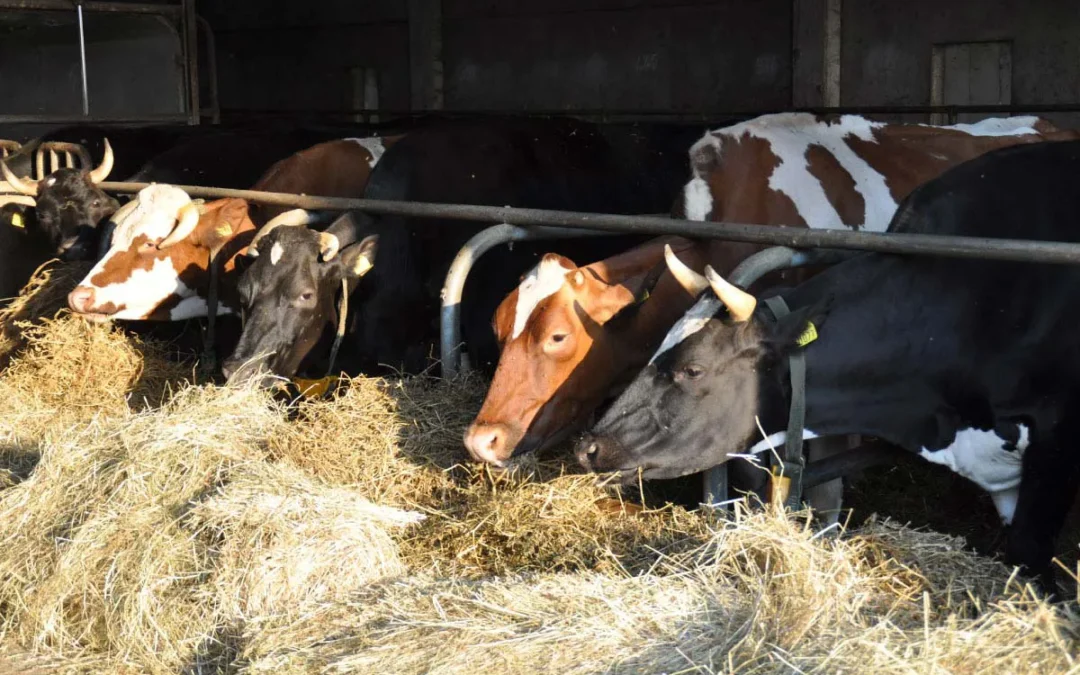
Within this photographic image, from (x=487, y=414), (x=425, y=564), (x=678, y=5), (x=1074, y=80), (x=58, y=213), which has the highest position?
(x=678, y=5)

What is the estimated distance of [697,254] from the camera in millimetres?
5125

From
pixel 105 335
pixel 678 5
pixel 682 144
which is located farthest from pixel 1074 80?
pixel 105 335

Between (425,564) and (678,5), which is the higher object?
(678,5)

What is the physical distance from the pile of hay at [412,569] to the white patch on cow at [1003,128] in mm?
3243

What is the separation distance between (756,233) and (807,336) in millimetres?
403

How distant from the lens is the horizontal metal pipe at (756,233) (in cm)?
351

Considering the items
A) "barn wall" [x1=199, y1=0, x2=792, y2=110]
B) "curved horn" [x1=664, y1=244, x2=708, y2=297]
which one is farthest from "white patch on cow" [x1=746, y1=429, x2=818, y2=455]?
"barn wall" [x1=199, y1=0, x2=792, y2=110]

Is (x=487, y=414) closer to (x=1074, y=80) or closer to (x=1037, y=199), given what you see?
(x=1037, y=199)

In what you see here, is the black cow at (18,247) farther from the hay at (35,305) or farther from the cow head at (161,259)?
the cow head at (161,259)

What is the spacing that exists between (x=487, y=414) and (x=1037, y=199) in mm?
2057

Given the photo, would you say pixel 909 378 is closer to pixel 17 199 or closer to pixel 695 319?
pixel 695 319

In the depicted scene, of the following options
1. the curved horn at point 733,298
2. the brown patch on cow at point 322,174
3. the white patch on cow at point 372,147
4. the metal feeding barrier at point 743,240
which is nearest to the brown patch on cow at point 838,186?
the metal feeding barrier at point 743,240

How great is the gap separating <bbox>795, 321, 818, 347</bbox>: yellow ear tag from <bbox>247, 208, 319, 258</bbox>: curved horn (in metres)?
2.94

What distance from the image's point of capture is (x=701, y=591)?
10.8 feet
